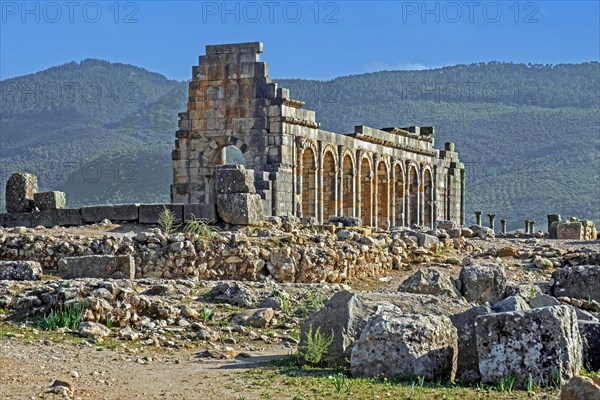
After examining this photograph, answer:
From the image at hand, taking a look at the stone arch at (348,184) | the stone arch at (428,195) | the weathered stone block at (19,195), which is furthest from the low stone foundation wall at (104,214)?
the stone arch at (428,195)

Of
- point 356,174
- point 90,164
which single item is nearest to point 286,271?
point 356,174

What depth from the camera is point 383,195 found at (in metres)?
46.3

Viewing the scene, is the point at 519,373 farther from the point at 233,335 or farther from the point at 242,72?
the point at 242,72

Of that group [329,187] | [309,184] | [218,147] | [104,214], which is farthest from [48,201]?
[329,187]

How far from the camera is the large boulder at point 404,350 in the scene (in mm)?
9742

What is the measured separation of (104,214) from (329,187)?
16.7 meters

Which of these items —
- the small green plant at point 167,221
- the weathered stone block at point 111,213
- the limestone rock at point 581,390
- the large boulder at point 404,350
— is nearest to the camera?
the limestone rock at point 581,390

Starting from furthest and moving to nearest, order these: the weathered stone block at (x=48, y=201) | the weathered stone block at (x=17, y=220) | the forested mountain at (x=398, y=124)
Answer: the forested mountain at (x=398, y=124) → the weathered stone block at (x=48, y=201) → the weathered stone block at (x=17, y=220)

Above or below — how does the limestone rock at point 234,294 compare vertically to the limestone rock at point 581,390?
above

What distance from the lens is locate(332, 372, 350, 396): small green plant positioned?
916 cm

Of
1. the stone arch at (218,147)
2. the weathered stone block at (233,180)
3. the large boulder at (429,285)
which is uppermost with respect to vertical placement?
the stone arch at (218,147)

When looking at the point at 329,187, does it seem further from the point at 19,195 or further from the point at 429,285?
the point at 429,285

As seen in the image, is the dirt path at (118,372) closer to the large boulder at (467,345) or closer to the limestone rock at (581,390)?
A: the large boulder at (467,345)

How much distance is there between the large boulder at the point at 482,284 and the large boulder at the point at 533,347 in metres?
6.43
